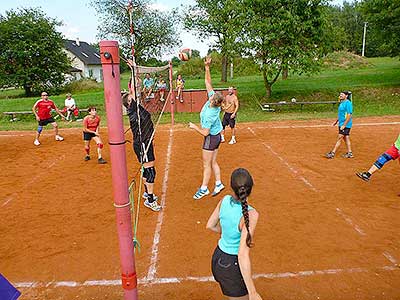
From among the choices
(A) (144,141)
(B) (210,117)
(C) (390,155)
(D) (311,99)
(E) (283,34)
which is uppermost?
(E) (283,34)

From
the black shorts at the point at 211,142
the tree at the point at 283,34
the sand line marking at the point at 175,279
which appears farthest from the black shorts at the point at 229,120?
the tree at the point at 283,34

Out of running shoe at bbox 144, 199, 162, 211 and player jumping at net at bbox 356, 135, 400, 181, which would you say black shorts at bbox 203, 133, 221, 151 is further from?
player jumping at net at bbox 356, 135, 400, 181

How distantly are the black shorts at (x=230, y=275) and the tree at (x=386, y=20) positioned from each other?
21.5m

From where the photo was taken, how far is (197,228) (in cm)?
557

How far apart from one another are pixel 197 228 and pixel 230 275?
8.86 feet

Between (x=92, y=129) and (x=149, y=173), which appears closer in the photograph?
(x=149, y=173)

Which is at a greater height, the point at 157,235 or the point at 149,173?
the point at 149,173

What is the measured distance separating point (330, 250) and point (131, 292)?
9.63 feet

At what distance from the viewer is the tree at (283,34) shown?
17.8 metres

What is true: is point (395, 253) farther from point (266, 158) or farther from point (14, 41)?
point (14, 41)

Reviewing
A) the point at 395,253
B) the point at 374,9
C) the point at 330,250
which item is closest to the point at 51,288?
the point at 330,250

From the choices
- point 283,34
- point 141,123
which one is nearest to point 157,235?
point 141,123

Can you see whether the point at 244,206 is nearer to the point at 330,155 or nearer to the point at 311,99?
the point at 330,155

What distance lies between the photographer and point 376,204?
6297mm
